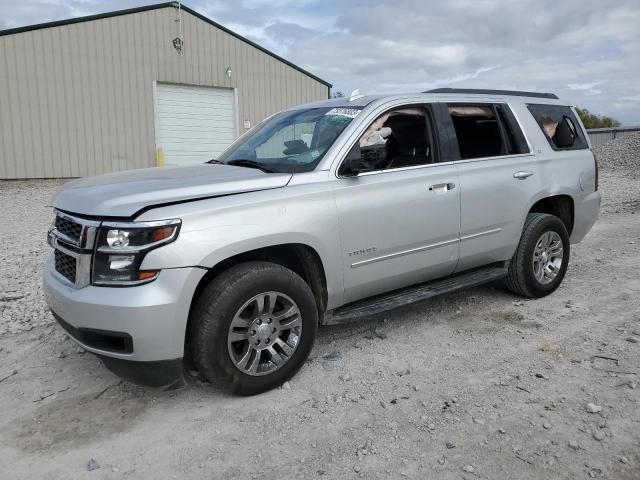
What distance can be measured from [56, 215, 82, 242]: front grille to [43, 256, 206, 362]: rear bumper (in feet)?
1.05

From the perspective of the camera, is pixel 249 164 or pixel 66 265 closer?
pixel 66 265

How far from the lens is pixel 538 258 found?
504 cm

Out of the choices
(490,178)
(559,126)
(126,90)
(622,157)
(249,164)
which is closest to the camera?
(249,164)

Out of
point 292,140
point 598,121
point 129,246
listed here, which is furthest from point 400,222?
point 598,121

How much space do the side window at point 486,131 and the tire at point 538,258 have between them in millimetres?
709

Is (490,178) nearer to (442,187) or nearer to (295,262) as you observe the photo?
(442,187)

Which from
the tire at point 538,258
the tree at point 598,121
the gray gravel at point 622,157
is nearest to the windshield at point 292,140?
the tire at point 538,258

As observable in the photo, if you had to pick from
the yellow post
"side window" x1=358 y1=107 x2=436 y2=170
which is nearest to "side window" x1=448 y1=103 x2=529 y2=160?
"side window" x1=358 y1=107 x2=436 y2=170

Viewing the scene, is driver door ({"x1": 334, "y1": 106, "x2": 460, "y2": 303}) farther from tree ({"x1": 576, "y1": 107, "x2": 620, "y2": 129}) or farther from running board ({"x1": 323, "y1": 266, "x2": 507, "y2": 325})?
tree ({"x1": 576, "y1": 107, "x2": 620, "y2": 129})

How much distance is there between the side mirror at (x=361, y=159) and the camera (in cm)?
366

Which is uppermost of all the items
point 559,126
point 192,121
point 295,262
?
point 192,121

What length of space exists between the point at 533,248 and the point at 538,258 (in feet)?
0.76

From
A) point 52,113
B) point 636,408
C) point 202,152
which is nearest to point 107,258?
point 636,408

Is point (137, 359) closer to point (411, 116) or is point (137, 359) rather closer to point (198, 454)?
point (198, 454)
